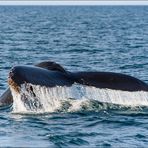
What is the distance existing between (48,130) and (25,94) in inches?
43.2

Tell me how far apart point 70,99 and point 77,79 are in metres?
3.16

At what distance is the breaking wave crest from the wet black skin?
8cm

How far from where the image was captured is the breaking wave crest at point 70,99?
414 inches

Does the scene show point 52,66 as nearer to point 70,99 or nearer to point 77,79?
point 77,79

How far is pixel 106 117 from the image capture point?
1241 cm

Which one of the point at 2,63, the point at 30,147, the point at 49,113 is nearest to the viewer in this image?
the point at 30,147

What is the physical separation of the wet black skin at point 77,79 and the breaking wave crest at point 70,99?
8cm

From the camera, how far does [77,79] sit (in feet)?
34.8

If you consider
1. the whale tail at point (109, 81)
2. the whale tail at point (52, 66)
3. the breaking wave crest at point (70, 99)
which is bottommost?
the breaking wave crest at point (70, 99)

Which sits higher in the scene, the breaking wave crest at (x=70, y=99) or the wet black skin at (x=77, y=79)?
the wet black skin at (x=77, y=79)

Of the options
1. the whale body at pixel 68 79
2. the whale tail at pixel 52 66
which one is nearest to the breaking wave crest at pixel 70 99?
the whale body at pixel 68 79

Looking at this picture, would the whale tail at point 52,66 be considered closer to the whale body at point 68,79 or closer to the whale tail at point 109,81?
the whale body at point 68,79

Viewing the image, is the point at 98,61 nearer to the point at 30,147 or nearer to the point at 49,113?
the point at 49,113

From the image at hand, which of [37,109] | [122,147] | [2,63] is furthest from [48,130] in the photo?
[2,63]
